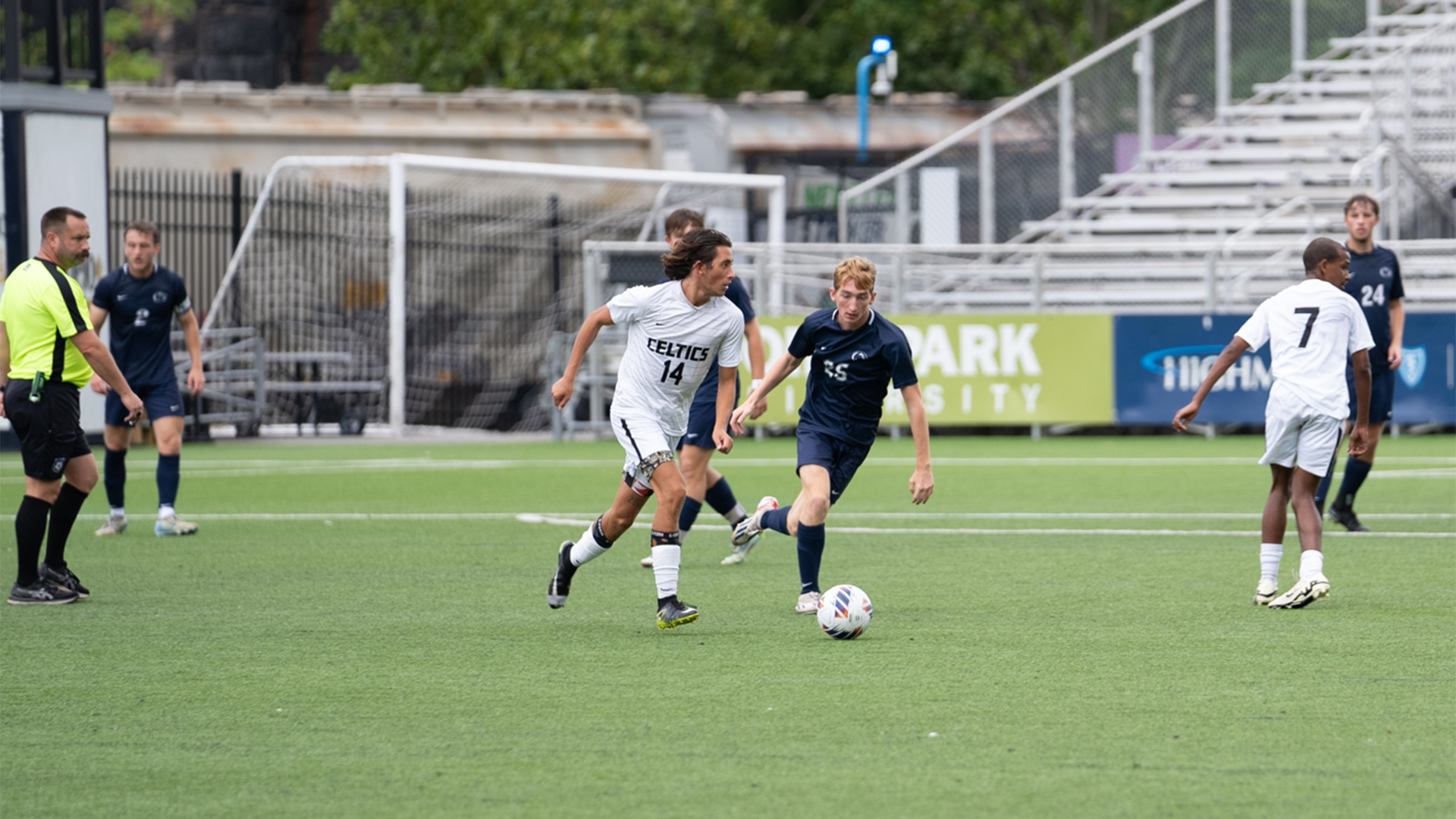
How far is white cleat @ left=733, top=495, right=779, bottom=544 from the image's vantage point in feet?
30.0

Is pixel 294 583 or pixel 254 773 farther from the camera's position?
pixel 294 583

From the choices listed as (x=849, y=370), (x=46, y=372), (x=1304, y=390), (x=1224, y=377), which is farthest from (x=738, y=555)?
(x=1224, y=377)

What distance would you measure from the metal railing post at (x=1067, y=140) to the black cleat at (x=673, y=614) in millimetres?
18102

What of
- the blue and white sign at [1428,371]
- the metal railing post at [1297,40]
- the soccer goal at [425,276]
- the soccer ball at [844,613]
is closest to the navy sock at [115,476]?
the soccer ball at [844,613]

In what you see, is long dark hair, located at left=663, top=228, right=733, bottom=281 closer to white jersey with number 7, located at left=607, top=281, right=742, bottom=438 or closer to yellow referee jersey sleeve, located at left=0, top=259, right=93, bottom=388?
white jersey with number 7, located at left=607, top=281, right=742, bottom=438

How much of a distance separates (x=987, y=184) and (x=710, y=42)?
17831mm

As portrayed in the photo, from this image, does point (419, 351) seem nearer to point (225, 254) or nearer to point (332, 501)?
point (225, 254)

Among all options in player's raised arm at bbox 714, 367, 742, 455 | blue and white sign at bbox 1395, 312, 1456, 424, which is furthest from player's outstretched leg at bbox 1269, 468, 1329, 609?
blue and white sign at bbox 1395, 312, 1456, 424

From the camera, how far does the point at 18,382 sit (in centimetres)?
878

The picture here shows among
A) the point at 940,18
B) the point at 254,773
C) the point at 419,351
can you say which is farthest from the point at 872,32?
the point at 254,773

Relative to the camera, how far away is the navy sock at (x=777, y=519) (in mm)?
8766

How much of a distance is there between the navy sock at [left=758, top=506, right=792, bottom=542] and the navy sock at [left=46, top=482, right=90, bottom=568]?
3.38 metres

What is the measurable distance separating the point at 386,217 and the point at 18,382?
60.8 feet

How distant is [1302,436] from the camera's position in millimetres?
8484
